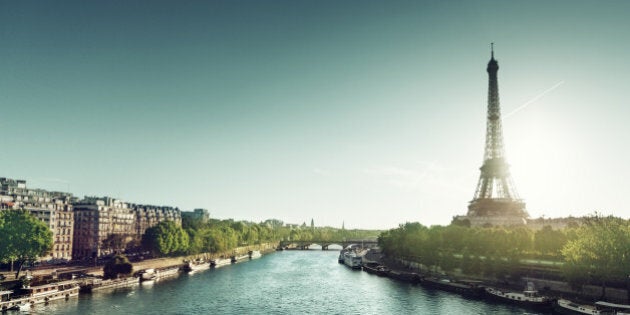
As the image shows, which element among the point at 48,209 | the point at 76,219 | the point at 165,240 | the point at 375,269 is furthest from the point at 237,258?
the point at 48,209

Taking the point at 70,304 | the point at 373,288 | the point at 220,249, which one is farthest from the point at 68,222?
the point at 373,288

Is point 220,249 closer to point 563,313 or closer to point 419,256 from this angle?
point 419,256

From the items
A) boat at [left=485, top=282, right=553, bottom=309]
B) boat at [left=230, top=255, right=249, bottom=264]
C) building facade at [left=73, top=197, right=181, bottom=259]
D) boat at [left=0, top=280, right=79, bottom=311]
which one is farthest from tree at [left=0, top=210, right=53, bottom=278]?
boat at [left=485, top=282, right=553, bottom=309]

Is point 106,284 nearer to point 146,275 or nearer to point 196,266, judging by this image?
point 146,275

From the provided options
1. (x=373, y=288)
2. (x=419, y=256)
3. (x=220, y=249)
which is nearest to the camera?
(x=373, y=288)

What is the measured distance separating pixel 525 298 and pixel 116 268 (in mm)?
77268

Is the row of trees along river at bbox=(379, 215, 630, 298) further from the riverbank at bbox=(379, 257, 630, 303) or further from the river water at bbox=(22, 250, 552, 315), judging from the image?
the river water at bbox=(22, 250, 552, 315)

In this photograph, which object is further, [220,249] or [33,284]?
[220,249]

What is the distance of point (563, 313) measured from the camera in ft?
202

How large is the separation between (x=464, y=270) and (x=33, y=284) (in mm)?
78328

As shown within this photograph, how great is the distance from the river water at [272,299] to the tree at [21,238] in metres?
19.7

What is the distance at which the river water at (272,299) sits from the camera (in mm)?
68688

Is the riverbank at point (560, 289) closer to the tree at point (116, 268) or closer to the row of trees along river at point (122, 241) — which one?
the tree at point (116, 268)

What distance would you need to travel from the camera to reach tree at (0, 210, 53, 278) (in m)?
86.6
